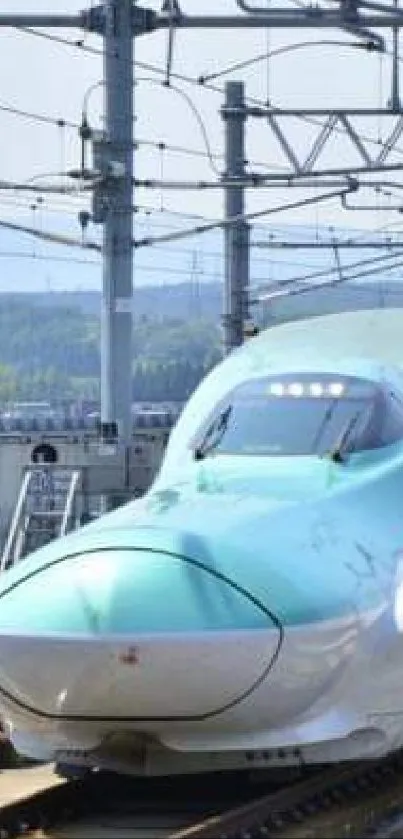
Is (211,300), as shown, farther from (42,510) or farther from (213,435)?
(213,435)

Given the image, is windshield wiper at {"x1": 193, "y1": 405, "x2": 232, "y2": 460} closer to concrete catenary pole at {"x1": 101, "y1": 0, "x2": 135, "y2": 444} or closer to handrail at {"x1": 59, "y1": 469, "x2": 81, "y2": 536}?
handrail at {"x1": 59, "y1": 469, "x2": 81, "y2": 536}

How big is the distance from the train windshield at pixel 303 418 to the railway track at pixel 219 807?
1776 millimetres

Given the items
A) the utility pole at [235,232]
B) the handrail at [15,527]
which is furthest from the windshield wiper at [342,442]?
the utility pole at [235,232]

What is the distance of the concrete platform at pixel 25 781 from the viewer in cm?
981

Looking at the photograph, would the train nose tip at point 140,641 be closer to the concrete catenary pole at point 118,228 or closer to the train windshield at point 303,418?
the train windshield at point 303,418

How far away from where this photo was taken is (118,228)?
79.8ft

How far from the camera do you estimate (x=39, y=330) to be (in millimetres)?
97875

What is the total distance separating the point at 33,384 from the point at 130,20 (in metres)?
79.3

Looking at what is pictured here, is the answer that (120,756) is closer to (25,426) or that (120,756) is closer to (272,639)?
(272,639)

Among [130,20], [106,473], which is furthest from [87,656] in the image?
[130,20]

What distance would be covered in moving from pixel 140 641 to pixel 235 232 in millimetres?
23695

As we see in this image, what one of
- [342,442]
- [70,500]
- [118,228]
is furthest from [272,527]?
[118,228]

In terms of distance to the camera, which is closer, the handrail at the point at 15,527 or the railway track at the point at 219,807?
the railway track at the point at 219,807

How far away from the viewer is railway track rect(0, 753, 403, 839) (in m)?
→ 8.53
